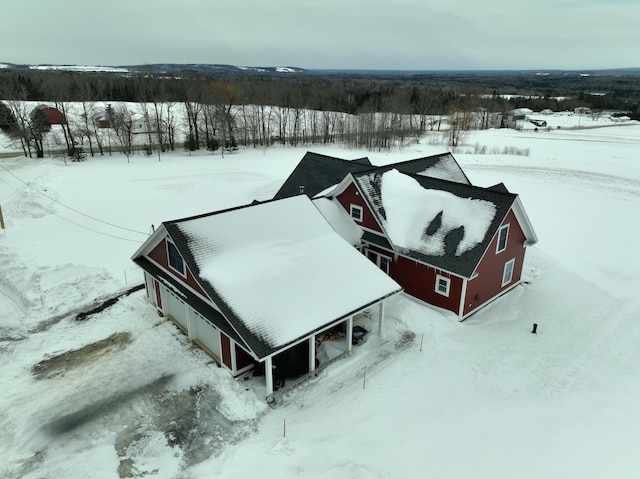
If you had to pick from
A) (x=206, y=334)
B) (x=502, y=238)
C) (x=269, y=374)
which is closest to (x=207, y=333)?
(x=206, y=334)

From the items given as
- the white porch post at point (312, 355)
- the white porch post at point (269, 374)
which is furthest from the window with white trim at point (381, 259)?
the white porch post at point (269, 374)

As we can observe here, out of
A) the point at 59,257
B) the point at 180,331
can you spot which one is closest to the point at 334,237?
the point at 180,331

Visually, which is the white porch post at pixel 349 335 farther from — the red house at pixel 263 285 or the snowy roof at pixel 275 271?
the snowy roof at pixel 275 271

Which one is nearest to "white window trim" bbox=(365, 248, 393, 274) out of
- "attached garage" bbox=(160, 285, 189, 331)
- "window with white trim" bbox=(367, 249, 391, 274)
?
"window with white trim" bbox=(367, 249, 391, 274)

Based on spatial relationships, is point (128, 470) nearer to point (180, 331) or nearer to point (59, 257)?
point (180, 331)

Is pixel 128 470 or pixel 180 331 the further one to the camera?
pixel 180 331

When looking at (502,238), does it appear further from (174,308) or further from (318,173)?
(174,308)

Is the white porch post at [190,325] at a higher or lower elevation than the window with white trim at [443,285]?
lower
